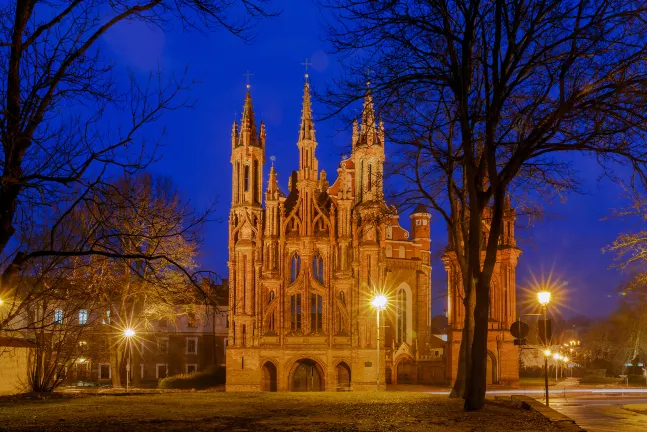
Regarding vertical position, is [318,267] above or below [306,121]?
below

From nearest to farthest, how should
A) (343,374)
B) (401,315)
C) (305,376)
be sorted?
(343,374) → (305,376) → (401,315)

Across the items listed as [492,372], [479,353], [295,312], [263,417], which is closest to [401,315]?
[492,372]

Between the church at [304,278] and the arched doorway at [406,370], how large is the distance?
10.2 m

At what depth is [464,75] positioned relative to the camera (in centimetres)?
1539

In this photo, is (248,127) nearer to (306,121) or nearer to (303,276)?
(306,121)

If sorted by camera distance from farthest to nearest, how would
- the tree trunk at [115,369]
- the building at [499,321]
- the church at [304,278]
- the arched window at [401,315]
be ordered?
1. the arched window at [401,315]
2. the building at [499,321]
3. the church at [304,278]
4. the tree trunk at [115,369]

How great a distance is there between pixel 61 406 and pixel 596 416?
15539 millimetres

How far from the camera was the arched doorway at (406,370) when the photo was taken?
6631 cm

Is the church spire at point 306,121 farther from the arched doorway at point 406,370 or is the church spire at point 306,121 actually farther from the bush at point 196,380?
the arched doorway at point 406,370

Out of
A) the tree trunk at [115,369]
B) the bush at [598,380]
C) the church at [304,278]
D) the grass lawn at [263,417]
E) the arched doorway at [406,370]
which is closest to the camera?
the grass lawn at [263,417]

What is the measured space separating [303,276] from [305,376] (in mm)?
7430

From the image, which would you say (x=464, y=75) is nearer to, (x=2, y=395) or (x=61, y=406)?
(x=61, y=406)

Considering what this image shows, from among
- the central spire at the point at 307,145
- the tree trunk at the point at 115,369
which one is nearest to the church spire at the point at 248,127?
the central spire at the point at 307,145

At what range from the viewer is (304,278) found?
54219mm
